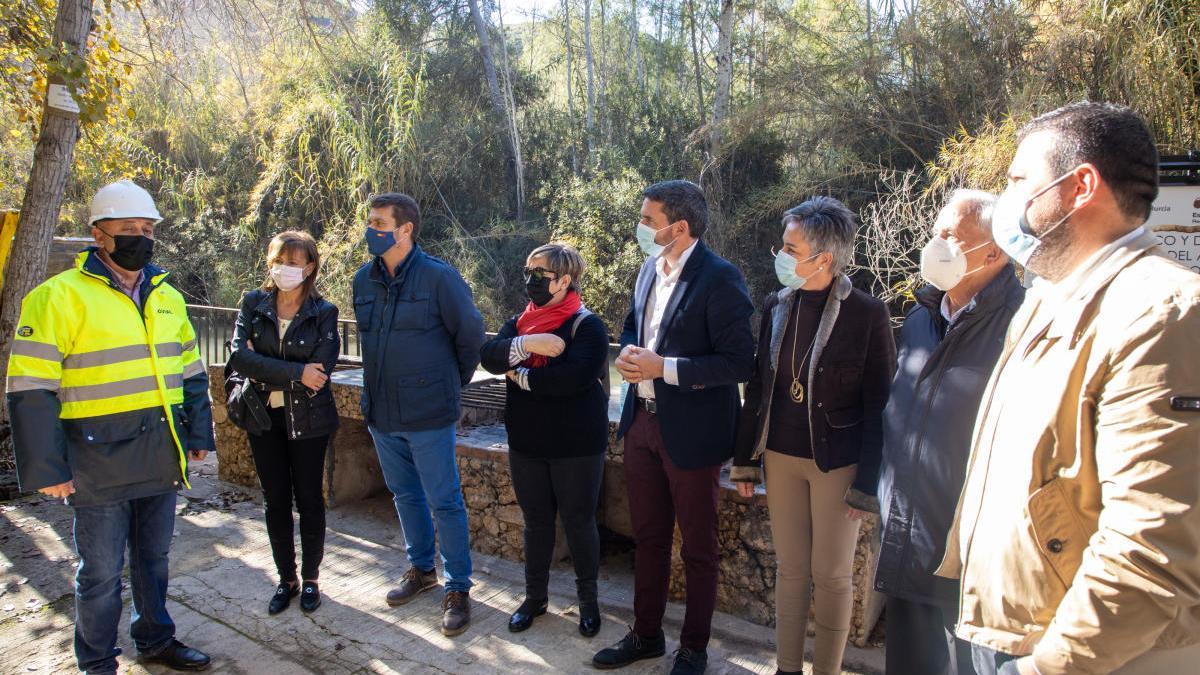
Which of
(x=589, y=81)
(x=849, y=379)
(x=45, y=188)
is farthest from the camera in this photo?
(x=589, y=81)

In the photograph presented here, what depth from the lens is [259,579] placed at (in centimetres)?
388

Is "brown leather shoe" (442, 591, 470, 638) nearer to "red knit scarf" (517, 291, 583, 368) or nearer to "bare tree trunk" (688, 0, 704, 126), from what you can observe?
"red knit scarf" (517, 291, 583, 368)

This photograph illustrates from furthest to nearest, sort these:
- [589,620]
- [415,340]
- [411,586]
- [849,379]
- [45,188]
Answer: [45,188]
[411,586]
[415,340]
[589,620]
[849,379]

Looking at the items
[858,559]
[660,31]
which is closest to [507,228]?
[660,31]

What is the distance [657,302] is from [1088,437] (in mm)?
1859

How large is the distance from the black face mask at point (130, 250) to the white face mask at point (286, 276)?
55 cm

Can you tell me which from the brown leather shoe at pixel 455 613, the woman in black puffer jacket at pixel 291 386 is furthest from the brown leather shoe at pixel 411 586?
the woman in black puffer jacket at pixel 291 386

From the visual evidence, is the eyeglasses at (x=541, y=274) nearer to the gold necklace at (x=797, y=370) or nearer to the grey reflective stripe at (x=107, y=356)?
the gold necklace at (x=797, y=370)

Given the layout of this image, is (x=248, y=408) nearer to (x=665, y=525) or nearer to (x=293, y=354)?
(x=293, y=354)

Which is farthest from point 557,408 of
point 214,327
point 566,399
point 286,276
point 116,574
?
point 214,327

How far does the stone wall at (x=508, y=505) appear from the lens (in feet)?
10.6

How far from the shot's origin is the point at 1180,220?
3.72 metres

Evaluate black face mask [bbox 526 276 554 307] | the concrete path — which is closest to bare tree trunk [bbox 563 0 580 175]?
the concrete path

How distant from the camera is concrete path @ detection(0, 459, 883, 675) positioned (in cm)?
309
